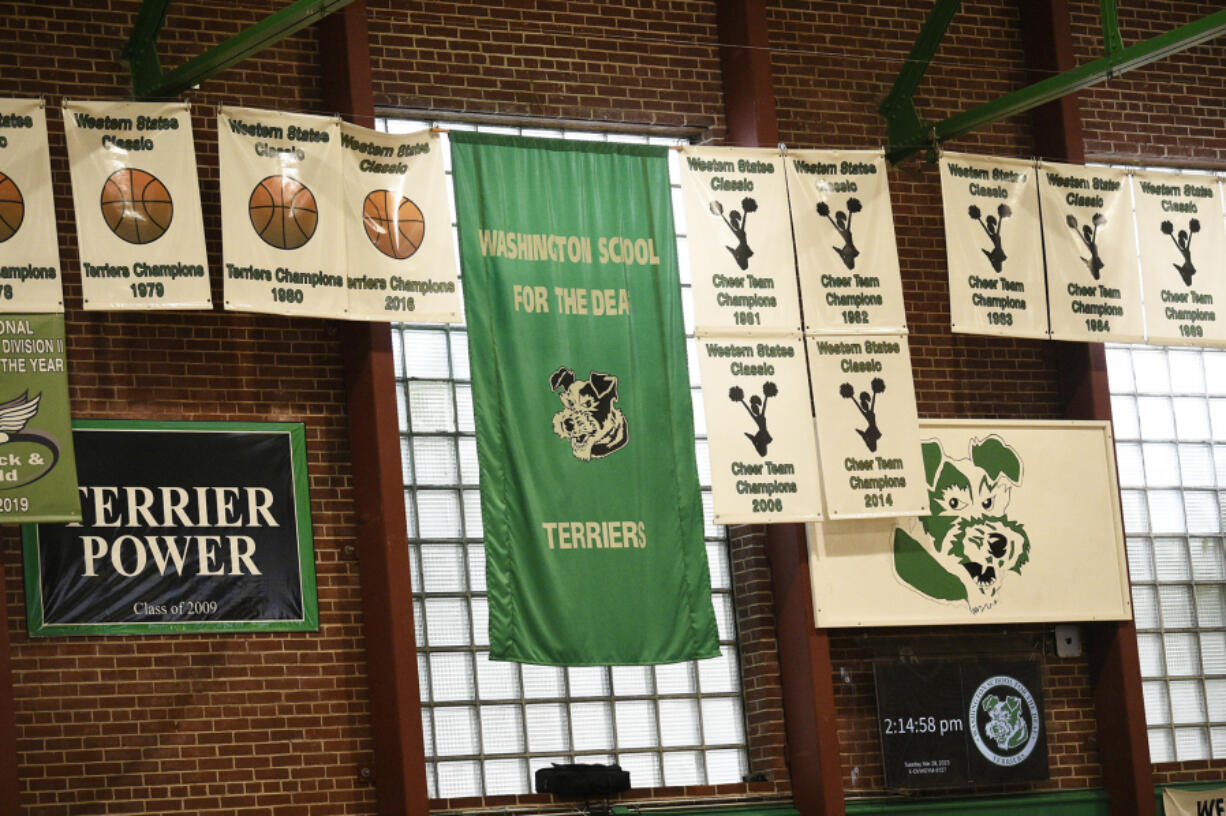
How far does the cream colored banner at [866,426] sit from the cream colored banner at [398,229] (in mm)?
2768

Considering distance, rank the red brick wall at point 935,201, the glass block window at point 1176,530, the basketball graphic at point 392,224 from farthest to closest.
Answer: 1. the glass block window at point 1176,530
2. the red brick wall at point 935,201
3. the basketball graphic at point 392,224

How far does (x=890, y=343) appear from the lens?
12680 mm

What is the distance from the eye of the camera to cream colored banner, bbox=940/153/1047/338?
12688mm

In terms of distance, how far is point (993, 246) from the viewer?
12.9 meters

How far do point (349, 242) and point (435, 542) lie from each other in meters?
2.22

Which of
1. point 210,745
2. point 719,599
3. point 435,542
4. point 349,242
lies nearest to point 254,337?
point 349,242

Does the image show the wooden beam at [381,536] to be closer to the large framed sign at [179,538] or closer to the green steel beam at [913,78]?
the large framed sign at [179,538]

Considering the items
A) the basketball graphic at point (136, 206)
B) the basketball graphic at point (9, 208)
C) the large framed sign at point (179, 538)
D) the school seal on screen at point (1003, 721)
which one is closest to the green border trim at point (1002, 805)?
the school seal on screen at point (1003, 721)

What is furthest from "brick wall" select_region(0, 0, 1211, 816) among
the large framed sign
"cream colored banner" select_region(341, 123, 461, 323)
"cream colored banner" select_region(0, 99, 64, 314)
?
"cream colored banner" select_region(341, 123, 461, 323)

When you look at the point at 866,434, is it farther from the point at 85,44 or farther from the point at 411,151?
the point at 85,44

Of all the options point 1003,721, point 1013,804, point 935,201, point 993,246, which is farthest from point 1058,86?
point 1013,804

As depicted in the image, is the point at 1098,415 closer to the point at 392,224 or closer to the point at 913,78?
the point at 913,78

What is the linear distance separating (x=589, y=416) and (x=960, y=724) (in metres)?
3.70

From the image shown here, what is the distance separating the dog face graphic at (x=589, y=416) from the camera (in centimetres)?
1179
